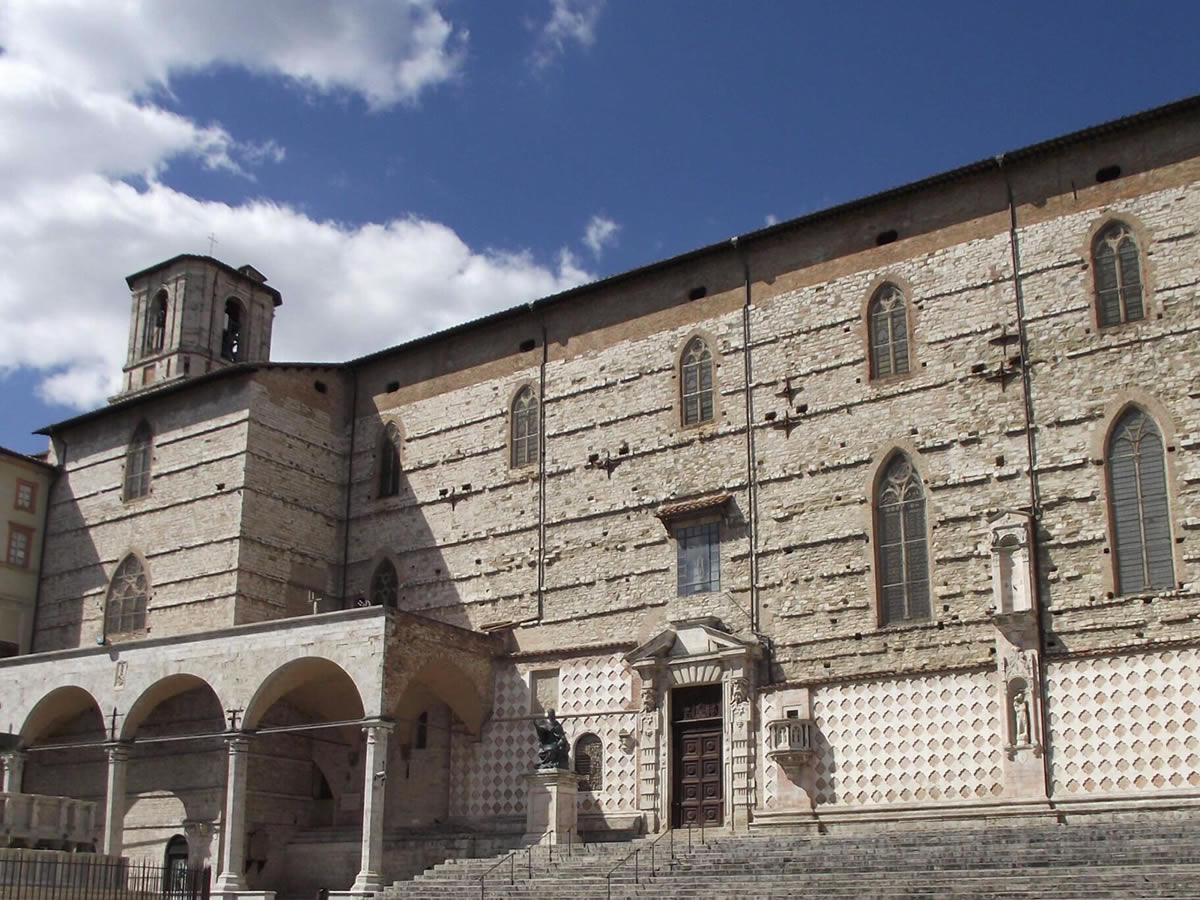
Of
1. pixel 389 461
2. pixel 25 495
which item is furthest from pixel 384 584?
pixel 25 495

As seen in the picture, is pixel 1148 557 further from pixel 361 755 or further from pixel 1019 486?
pixel 361 755

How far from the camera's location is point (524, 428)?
1176 inches

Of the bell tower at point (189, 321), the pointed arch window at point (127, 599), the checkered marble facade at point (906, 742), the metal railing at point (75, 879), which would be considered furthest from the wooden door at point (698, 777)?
the bell tower at point (189, 321)

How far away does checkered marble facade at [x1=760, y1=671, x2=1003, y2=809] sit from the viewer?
72.5ft

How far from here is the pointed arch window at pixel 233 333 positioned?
4166cm

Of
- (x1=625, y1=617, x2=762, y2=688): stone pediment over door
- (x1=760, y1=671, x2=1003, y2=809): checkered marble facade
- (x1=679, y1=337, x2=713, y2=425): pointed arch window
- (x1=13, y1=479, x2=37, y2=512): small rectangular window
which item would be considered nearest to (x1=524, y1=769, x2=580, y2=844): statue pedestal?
(x1=625, y1=617, x2=762, y2=688): stone pediment over door

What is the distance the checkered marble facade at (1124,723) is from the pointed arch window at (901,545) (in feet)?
9.11

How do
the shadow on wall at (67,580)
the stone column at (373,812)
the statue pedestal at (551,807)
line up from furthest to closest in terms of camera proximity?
the shadow on wall at (67,580)
the statue pedestal at (551,807)
the stone column at (373,812)

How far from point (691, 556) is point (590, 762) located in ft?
14.3

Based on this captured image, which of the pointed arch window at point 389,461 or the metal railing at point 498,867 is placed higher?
the pointed arch window at point 389,461

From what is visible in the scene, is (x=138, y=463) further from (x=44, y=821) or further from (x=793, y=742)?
(x=793, y=742)

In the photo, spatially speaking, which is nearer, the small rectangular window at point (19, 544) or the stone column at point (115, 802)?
the stone column at point (115, 802)

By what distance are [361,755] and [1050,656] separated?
47.3 feet

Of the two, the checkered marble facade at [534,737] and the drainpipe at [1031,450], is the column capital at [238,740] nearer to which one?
the checkered marble facade at [534,737]
